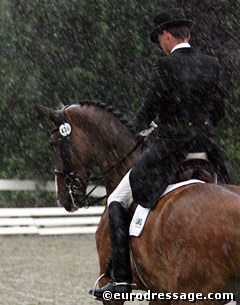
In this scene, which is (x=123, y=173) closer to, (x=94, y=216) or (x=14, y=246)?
(x=14, y=246)

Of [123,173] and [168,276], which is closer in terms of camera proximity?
[168,276]

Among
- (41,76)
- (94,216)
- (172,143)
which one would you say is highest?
(172,143)

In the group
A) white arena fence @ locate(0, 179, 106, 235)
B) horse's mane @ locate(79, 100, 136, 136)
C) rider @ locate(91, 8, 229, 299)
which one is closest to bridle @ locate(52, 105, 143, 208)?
horse's mane @ locate(79, 100, 136, 136)

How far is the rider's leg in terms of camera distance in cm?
686

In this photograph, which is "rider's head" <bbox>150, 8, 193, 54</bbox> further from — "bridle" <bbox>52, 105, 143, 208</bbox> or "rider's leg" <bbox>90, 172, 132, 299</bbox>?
"bridle" <bbox>52, 105, 143, 208</bbox>

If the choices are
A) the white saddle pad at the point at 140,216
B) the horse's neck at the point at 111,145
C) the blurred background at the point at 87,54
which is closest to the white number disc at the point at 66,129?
the horse's neck at the point at 111,145

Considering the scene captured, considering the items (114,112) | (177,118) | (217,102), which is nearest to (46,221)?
(114,112)

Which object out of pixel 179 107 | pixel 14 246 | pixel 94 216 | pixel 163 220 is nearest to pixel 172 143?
pixel 179 107

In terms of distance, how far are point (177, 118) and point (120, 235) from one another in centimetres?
103

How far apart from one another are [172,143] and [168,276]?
107 centimetres

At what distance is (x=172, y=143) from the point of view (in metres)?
6.67

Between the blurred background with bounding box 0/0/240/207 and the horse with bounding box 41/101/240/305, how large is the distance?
9719 mm

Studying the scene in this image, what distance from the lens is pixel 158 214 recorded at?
6.42m

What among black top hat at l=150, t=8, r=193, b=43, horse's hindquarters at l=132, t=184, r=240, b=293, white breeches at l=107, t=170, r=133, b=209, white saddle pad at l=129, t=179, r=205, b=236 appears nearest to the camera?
horse's hindquarters at l=132, t=184, r=240, b=293
